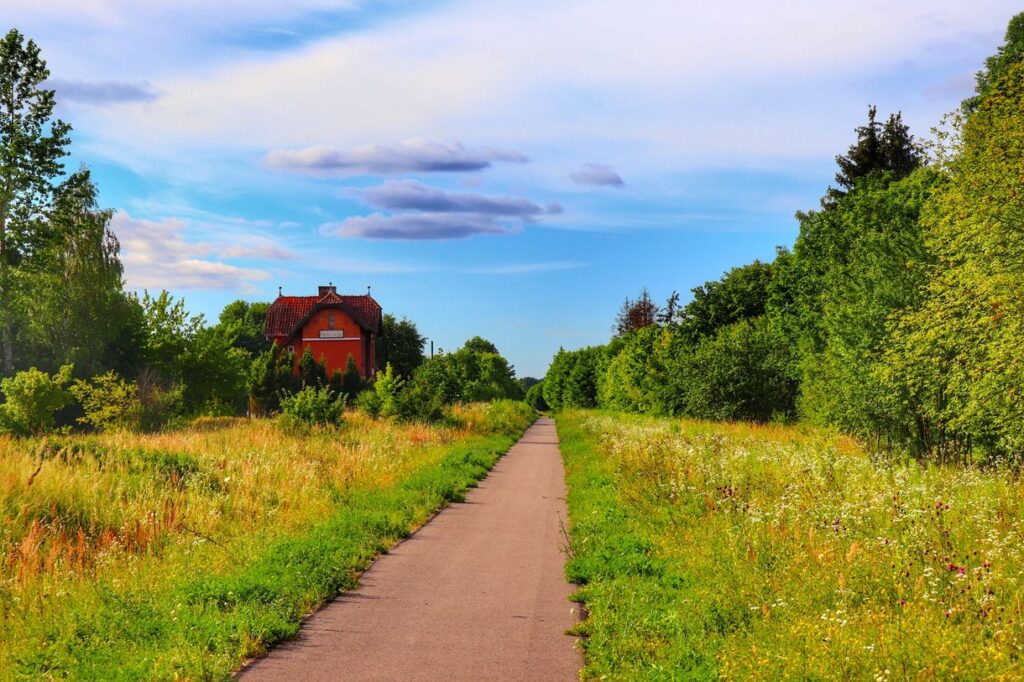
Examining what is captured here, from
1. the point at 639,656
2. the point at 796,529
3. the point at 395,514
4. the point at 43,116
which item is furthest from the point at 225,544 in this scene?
the point at 43,116

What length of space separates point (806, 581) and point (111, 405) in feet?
111

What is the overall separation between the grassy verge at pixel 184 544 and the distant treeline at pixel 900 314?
12.6m

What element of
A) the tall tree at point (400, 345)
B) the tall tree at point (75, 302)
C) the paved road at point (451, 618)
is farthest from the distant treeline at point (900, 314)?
the tall tree at point (400, 345)

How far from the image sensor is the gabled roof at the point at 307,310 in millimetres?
72188

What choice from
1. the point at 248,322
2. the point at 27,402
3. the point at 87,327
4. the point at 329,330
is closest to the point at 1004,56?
the point at 27,402

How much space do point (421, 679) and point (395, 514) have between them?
7532 mm

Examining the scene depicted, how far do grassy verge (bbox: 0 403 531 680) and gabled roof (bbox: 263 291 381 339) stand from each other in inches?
2015

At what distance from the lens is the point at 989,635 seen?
6.60 metres

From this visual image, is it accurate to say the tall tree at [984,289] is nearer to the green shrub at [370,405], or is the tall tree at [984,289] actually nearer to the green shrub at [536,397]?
the green shrub at [370,405]

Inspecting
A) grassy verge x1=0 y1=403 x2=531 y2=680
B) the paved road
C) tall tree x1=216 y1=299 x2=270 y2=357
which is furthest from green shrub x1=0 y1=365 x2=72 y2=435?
tall tree x1=216 y1=299 x2=270 y2=357

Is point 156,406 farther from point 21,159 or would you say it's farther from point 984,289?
point 984,289

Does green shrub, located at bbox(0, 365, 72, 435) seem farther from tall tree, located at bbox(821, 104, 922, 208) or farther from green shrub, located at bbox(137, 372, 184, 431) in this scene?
tall tree, located at bbox(821, 104, 922, 208)

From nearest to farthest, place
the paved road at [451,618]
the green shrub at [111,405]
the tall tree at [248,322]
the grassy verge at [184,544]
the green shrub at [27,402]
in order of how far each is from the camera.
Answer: the paved road at [451,618] < the grassy verge at [184,544] < the green shrub at [27,402] < the green shrub at [111,405] < the tall tree at [248,322]

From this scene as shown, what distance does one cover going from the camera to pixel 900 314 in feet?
77.4
